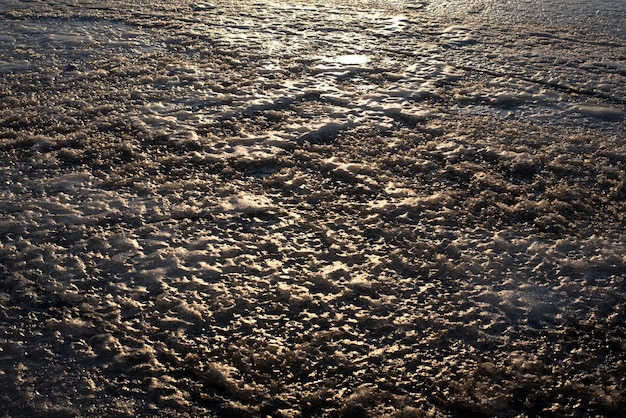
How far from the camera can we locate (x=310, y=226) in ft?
3.15

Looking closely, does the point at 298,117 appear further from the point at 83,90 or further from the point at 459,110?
the point at 83,90

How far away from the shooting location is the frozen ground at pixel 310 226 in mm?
730

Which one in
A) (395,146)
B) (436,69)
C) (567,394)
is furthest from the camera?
(436,69)

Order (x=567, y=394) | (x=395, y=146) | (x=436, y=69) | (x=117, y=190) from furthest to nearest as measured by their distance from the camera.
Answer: (x=436, y=69)
(x=395, y=146)
(x=117, y=190)
(x=567, y=394)

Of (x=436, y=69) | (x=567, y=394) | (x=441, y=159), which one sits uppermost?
(x=436, y=69)

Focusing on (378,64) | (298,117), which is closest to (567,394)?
(298,117)

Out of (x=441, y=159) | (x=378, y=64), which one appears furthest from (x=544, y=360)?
(x=378, y=64)

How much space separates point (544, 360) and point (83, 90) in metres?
1.06

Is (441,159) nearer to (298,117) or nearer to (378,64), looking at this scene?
(298,117)

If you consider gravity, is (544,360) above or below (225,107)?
below

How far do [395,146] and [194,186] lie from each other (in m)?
0.37

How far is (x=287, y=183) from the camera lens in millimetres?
1062

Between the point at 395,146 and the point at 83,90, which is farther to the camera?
the point at 83,90

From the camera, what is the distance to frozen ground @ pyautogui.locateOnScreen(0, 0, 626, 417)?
0.73 m
